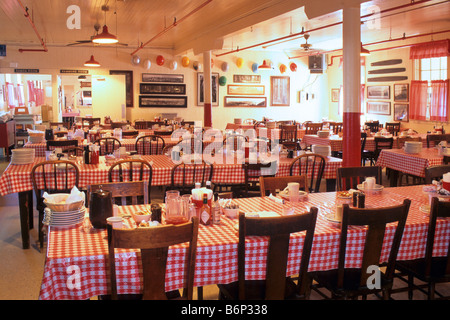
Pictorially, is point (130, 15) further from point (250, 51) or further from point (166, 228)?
point (166, 228)

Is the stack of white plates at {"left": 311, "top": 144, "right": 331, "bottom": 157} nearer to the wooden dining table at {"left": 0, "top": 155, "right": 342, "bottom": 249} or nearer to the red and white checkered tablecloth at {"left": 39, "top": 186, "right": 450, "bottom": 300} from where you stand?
the wooden dining table at {"left": 0, "top": 155, "right": 342, "bottom": 249}

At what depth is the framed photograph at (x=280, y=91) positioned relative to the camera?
1844 cm

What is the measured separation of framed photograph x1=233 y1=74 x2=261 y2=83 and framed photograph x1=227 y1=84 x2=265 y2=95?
0.75 feet

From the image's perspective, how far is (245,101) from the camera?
18.3 metres

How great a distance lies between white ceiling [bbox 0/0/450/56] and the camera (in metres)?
9.36

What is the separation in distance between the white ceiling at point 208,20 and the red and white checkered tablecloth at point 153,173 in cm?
322

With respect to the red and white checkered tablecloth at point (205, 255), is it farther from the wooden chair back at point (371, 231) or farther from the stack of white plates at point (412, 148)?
the stack of white plates at point (412, 148)

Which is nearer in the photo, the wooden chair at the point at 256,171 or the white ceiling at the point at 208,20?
the wooden chair at the point at 256,171

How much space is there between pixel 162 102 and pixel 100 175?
12.3 meters

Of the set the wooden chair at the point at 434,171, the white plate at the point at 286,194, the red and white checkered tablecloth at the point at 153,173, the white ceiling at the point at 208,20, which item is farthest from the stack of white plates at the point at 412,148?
the white plate at the point at 286,194

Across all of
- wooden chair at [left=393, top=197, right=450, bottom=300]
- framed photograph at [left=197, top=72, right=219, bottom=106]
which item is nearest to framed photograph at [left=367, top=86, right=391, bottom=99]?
framed photograph at [left=197, top=72, right=219, bottom=106]

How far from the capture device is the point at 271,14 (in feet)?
30.2

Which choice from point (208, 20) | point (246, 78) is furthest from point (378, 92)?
point (208, 20)
